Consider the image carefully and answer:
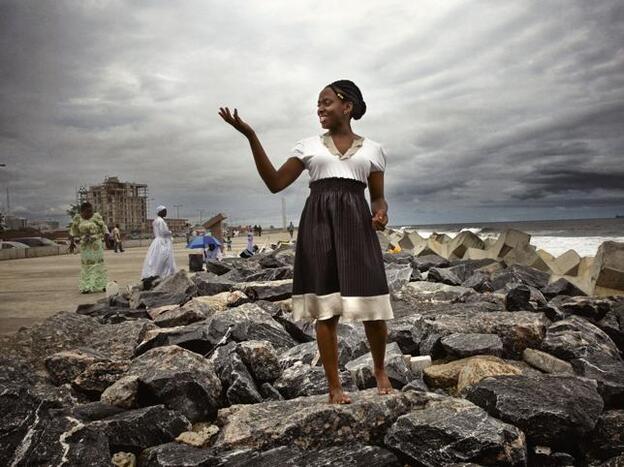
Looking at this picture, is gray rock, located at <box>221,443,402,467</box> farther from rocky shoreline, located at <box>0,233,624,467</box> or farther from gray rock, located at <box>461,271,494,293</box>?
gray rock, located at <box>461,271,494,293</box>

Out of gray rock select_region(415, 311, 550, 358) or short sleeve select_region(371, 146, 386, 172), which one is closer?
short sleeve select_region(371, 146, 386, 172)

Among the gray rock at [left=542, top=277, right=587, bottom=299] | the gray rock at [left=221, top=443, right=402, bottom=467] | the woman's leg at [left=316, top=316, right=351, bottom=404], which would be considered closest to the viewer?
the gray rock at [left=221, top=443, right=402, bottom=467]

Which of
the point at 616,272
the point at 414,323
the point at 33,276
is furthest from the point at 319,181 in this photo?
the point at 33,276

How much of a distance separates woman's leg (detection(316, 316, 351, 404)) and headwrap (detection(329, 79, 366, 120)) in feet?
3.85

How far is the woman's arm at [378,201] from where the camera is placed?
2646 mm

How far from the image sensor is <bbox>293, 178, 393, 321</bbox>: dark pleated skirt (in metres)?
2.52

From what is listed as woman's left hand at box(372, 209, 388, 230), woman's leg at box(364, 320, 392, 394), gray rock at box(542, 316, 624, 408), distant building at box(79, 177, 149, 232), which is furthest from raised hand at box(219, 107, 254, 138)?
distant building at box(79, 177, 149, 232)

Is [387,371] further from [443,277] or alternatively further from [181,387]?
[443,277]

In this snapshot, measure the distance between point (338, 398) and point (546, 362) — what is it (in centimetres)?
197

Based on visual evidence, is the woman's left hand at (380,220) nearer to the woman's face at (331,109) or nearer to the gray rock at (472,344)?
the woman's face at (331,109)

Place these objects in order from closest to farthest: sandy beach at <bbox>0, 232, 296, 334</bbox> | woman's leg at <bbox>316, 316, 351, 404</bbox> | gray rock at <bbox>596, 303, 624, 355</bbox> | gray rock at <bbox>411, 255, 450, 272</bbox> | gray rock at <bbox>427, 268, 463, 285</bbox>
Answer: woman's leg at <bbox>316, 316, 351, 404</bbox> < gray rock at <bbox>596, 303, 624, 355</bbox> < sandy beach at <bbox>0, 232, 296, 334</bbox> < gray rock at <bbox>427, 268, 463, 285</bbox> < gray rock at <bbox>411, 255, 450, 272</bbox>

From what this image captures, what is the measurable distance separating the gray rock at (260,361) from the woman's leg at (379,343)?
967 millimetres

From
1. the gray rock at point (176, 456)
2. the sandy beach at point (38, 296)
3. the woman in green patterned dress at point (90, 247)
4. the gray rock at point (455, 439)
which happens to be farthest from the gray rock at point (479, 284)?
the woman in green patterned dress at point (90, 247)

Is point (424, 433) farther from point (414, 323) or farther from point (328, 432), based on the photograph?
point (414, 323)
